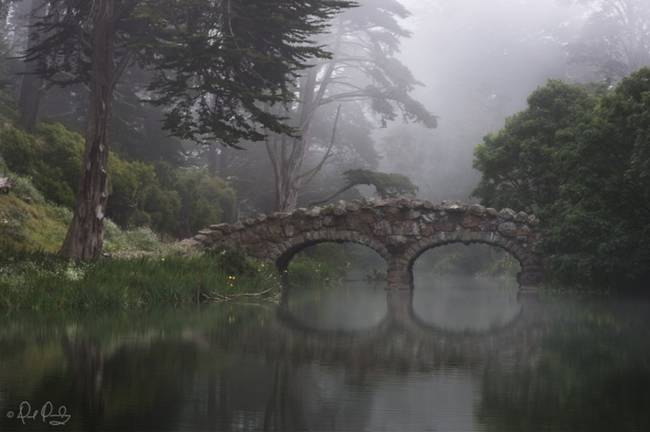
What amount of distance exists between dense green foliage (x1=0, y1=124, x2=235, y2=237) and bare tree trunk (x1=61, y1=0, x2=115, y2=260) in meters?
7.90

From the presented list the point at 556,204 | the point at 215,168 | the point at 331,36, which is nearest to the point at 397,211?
the point at 556,204

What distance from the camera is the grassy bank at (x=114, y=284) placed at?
13391mm

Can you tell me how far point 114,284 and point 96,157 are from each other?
3.56 meters

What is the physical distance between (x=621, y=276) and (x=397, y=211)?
772cm

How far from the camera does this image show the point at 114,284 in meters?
14.8

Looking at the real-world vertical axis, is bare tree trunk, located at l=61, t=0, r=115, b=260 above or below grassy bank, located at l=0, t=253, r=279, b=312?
above

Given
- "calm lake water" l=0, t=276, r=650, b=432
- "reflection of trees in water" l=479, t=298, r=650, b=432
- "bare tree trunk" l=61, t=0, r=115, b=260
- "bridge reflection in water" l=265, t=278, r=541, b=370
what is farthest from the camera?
"bare tree trunk" l=61, t=0, r=115, b=260

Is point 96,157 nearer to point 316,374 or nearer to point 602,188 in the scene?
point 316,374

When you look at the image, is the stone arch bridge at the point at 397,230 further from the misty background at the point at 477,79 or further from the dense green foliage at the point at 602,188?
the misty background at the point at 477,79

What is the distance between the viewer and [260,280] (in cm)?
2192

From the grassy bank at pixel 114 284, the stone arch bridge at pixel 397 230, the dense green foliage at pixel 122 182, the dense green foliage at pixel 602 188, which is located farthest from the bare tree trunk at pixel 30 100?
the dense green foliage at pixel 602 188

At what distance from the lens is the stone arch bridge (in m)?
28.5

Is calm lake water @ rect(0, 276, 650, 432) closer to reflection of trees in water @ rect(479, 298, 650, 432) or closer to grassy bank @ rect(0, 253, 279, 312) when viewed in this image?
reflection of trees in water @ rect(479, 298, 650, 432)

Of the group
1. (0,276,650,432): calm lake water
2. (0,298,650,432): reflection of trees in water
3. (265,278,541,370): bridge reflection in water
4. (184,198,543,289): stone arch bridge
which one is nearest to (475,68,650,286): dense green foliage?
(184,198,543,289): stone arch bridge
